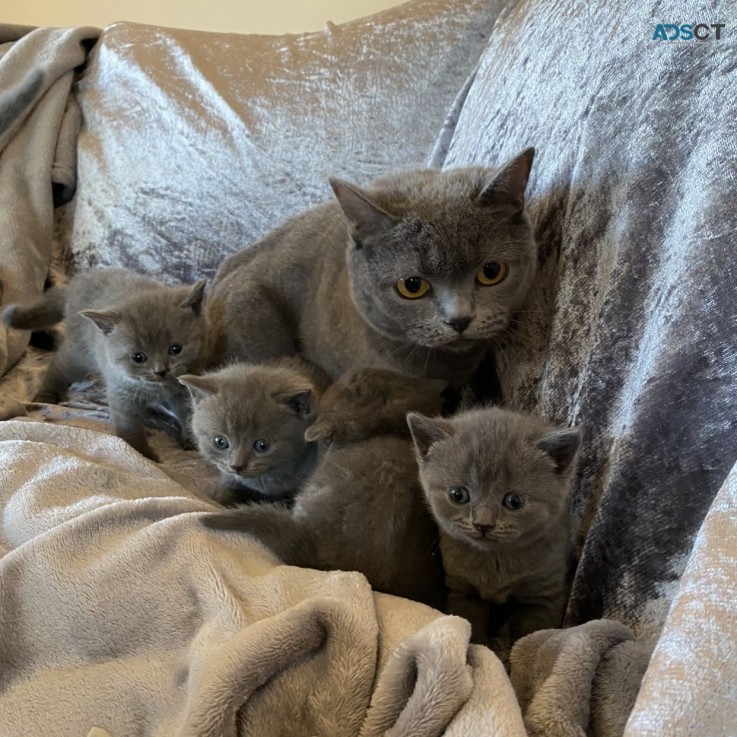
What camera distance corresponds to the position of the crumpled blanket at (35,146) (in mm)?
2072

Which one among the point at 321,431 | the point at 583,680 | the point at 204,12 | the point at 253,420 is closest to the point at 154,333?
the point at 253,420

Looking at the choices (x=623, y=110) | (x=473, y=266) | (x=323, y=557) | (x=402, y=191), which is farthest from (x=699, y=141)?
(x=323, y=557)

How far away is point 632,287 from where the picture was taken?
973mm

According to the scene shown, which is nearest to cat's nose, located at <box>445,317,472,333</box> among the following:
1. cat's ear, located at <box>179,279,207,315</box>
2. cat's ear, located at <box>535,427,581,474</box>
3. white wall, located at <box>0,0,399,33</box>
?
cat's ear, located at <box>535,427,581,474</box>

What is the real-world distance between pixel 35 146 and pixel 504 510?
75.6 inches

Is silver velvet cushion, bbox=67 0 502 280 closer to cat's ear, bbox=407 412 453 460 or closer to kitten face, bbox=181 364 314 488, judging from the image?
kitten face, bbox=181 364 314 488

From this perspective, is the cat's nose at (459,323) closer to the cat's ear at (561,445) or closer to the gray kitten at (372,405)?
the gray kitten at (372,405)

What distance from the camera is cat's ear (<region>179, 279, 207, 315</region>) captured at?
165 cm

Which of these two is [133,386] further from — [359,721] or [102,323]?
[359,721]

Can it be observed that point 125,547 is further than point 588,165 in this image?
No

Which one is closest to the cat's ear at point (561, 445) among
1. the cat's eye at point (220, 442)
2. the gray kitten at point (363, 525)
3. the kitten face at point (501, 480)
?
the kitten face at point (501, 480)

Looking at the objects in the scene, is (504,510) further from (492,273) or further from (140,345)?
(140,345)

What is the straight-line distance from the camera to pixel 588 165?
113 centimetres

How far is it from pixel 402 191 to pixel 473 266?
0.66ft
